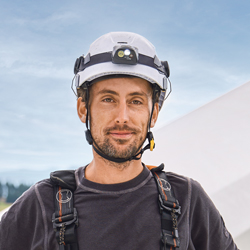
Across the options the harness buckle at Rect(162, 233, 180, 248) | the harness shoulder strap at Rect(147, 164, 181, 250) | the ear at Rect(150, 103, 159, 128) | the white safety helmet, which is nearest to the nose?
the white safety helmet

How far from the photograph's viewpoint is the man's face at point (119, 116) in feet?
6.50

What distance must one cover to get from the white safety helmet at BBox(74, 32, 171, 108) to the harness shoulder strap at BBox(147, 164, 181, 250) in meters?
0.79

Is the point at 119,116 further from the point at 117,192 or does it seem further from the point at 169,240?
the point at 169,240

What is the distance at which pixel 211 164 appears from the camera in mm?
3574

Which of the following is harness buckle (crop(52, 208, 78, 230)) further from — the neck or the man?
the neck

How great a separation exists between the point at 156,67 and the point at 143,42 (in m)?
0.22

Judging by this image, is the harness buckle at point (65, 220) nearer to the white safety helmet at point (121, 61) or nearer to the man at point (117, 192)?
the man at point (117, 192)

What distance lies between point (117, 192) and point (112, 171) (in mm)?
166

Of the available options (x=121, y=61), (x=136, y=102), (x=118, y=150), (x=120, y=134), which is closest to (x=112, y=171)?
(x=118, y=150)

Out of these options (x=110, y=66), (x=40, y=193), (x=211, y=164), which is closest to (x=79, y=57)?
(x=110, y=66)

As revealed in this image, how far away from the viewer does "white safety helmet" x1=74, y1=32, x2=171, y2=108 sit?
2.09 m

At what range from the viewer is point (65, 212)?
6.37 feet

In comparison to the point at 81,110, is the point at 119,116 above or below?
below

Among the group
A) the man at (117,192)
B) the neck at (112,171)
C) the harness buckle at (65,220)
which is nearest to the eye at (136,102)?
the man at (117,192)
